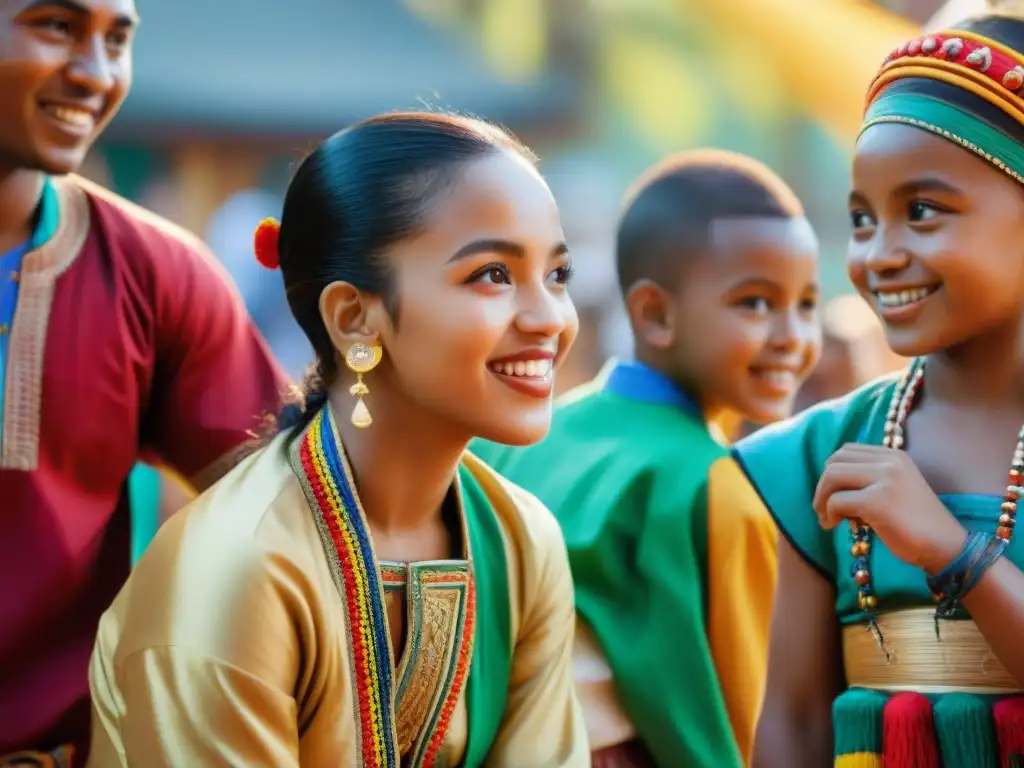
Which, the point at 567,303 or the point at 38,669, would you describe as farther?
the point at 38,669

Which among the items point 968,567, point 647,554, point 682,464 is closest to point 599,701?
point 647,554

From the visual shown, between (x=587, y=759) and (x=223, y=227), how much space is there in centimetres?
736

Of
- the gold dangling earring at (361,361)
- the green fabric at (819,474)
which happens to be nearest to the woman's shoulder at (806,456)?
the green fabric at (819,474)

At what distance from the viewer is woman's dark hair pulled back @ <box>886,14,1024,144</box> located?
69.6 inches

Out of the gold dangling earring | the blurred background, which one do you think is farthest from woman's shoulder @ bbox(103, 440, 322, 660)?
the blurred background

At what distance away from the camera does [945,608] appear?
1.78 m

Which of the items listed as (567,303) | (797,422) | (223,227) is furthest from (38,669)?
(223,227)

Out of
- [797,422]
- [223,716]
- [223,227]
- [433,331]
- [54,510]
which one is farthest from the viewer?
[223,227]

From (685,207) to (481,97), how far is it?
24.1ft

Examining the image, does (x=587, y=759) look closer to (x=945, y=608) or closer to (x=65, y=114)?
(x=945, y=608)

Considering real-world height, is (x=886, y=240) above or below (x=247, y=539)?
above

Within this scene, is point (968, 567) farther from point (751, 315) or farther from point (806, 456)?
point (751, 315)

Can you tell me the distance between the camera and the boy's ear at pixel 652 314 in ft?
9.59

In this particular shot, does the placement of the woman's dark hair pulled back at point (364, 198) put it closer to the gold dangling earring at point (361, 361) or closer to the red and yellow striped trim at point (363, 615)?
the gold dangling earring at point (361, 361)
